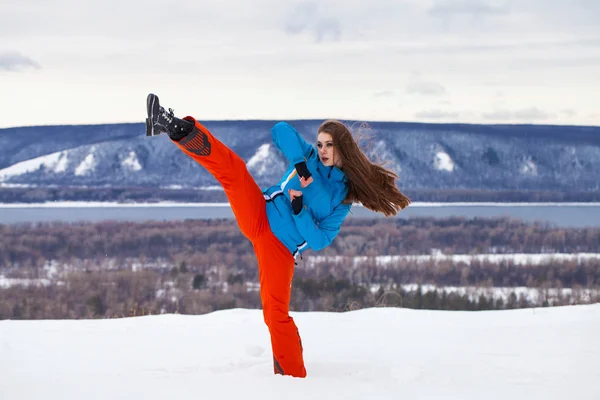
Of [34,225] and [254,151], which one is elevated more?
[254,151]

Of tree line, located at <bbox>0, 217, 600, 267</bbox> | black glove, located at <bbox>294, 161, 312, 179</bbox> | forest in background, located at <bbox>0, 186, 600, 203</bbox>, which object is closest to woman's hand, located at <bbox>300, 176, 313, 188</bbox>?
black glove, located at <bbox>294, 161, 312, 179</bbox>

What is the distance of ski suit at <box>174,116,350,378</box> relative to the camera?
4.39 meters

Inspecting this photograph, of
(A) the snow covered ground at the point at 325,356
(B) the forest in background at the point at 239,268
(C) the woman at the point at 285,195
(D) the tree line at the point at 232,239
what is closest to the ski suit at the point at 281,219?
(C) the woman at the point at 285,195

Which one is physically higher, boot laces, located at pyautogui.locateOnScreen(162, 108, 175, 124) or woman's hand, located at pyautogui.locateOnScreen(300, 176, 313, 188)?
boot laces, located at pyautogui.locateOnScreen(162, 108, 175, 124)

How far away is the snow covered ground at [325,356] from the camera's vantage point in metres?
4.05

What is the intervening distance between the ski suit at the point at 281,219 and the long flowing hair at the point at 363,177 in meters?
0.08

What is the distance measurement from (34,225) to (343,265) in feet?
99.9

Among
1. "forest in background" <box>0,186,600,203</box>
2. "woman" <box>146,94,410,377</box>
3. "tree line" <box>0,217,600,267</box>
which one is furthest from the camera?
"forest in background" <box>0,186,600,203</box>

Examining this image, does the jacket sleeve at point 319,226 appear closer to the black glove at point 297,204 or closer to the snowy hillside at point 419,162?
the black glove at point 297,204

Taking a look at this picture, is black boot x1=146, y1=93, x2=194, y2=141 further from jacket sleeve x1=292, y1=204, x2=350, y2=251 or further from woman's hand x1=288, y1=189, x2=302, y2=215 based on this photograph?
jacket sleeve x1=292, y1=204, x2=350, y2=251

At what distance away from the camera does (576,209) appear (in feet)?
243

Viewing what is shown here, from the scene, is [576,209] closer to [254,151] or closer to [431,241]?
[431,241]

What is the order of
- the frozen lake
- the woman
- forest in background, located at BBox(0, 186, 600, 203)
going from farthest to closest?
the frozen lake → forest in background, located at BBox(0, 186, 600, 203) → the woman

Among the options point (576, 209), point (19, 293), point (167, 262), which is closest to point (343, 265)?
point (167, 262)
